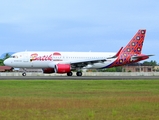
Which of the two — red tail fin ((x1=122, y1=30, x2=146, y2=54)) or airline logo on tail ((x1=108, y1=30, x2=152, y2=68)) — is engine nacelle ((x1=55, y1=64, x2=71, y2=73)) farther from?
red tail fin ((x1=122, y1=30, x2=146, y2=54))

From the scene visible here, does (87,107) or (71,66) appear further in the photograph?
(71,66)

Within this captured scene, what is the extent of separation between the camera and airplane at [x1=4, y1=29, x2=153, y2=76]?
56.9 m

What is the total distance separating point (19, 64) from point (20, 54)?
4.37 feet

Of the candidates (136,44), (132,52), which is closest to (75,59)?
(132,52)

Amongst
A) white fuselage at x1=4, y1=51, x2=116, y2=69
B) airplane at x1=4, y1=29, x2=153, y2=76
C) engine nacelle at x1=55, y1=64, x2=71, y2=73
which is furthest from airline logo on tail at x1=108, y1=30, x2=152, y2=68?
engine nacelle at x1=55, y1=64, x2=71, y2=73

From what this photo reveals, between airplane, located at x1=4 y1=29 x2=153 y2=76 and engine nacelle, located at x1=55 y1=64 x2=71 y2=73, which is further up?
airplane, located at x1=4 y1=29 x2=153 y2=76

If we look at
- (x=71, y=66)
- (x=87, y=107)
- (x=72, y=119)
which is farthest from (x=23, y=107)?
(x=71, y=66)

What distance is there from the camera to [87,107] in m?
17.5

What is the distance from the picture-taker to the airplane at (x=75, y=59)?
5688 cm

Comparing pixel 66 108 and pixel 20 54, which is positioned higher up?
pixel 20 54

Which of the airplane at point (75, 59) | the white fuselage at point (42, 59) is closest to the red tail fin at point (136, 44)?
the airplane at point (75, 59)

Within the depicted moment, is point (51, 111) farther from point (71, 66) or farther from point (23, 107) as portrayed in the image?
point (71, 66)

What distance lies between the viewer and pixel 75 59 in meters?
59.1

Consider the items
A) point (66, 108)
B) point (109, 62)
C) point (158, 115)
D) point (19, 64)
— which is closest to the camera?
point (158, 115)
